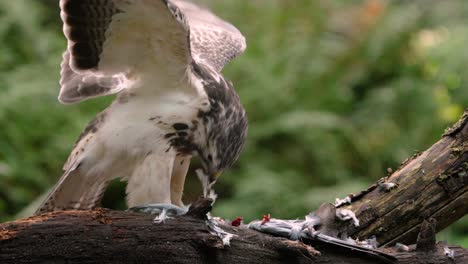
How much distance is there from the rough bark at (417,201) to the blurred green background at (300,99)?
1.82 meters

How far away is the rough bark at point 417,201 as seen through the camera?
3180 mm

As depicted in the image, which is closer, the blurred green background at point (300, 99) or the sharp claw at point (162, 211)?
the sharp claw at point (162, 211)

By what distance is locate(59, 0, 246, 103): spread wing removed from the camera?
3154mm

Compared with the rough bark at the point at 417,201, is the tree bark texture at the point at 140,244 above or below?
below

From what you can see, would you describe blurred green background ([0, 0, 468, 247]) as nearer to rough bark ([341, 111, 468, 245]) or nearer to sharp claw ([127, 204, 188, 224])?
rough bark ([341, 111, 468, 245])

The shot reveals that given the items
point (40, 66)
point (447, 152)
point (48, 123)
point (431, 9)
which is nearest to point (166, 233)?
point (447, 152)

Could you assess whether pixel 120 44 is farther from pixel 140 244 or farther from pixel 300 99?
pixel 300 99

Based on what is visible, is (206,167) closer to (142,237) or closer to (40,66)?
(142,237)

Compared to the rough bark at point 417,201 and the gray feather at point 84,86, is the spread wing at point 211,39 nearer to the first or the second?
the gray feather at point 84,86

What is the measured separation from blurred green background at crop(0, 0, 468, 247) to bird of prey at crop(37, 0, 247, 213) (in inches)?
52.8

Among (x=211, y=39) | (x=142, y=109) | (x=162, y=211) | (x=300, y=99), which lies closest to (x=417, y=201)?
(x=162, y=211)

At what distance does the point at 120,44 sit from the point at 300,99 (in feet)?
10.8

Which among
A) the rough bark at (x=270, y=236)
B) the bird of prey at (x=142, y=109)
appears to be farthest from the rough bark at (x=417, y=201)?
the bird of prey at (x=142, y=109)

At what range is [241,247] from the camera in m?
2.74
